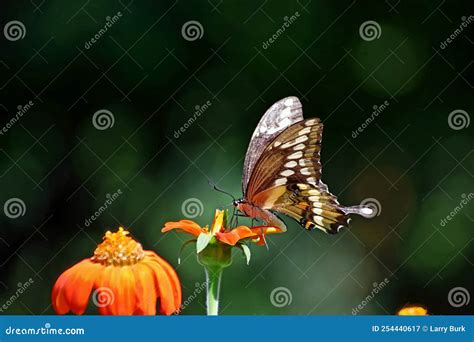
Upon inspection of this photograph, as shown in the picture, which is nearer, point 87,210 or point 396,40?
point 87,210

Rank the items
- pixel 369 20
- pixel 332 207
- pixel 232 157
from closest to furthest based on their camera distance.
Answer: pixel 332 207 → pixel 232 157 → pixel 369 20

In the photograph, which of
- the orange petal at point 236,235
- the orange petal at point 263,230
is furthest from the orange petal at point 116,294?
the orange petal at point 263,230

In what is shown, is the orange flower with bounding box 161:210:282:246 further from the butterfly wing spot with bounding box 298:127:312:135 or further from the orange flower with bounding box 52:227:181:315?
the butterfly wing spot with bounding box 298:127:312:135

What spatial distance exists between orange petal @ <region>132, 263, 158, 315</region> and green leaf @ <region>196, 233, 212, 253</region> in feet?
0.53

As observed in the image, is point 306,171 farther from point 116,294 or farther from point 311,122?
point 116,294

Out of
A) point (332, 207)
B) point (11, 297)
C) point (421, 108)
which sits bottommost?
point (11, 297)

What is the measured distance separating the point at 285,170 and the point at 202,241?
2.18ft

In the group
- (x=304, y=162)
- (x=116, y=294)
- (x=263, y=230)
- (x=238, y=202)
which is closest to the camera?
(x=116, y=294)

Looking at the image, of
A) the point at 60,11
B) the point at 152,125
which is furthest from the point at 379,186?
the point at 60,11

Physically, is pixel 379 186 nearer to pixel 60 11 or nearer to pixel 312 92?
pixel 312 92

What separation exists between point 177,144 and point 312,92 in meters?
0.70

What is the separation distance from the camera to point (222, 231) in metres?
2.30

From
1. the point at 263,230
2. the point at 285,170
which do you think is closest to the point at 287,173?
the point at 285,170

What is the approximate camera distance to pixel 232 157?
12.0ft
